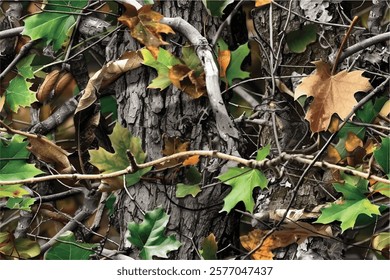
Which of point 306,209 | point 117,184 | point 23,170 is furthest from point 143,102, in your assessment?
point 306,209

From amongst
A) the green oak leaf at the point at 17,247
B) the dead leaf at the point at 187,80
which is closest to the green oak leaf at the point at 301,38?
the dead leaf at the point at 187,80

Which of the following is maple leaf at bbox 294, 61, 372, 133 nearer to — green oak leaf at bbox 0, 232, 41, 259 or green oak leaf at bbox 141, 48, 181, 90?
green oak leaf at bbox 141, 48, 181, 90

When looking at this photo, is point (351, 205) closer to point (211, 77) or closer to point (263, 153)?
point (263, 153)

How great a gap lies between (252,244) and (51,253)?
379 mm

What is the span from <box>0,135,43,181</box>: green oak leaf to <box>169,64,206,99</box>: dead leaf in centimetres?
31

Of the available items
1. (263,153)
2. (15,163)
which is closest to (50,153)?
(15,163)

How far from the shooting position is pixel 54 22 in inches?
47.8

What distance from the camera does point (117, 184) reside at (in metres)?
1.14

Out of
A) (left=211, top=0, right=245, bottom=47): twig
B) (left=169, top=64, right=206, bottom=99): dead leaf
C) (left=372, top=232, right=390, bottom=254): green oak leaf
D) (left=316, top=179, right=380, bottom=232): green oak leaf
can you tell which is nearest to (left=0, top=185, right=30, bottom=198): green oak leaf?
(left=169, top=64, right=206, bottom=99): dead leaf

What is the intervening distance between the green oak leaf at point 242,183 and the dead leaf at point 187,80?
0.16 meters

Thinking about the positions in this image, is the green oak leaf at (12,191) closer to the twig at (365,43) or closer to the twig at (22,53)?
the twig at (22,53)

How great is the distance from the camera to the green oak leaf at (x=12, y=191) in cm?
117

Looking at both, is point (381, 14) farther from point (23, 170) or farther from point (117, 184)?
point (23, 170)

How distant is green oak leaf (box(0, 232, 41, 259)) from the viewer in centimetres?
121
